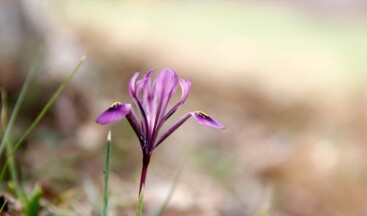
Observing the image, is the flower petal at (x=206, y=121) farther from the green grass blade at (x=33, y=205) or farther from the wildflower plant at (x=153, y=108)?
the green grass blade at (x=33, y=205)

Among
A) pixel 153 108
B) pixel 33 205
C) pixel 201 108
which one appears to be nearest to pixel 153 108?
pixel 153 108

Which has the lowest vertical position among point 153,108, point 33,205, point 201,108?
point 201,108

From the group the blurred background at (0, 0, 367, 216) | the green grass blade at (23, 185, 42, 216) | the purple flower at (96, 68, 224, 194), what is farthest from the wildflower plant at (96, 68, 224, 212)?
the blurred background at (0, 0, 367, 216)

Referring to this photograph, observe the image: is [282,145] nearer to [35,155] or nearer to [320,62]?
[35,155]

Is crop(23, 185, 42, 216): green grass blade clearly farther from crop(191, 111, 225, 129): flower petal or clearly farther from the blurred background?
crop(191, 111, 225, 129): flower petal

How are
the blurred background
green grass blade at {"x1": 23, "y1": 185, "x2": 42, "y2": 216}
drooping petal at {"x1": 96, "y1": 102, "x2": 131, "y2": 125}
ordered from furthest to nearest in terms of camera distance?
the blurred background < green grass blade at {"x1": 23, "y1": 185, "x2": 42, "y2": 216} < drooping petal at {"x1": 96, "y1": 102, "x2": 131, "y2": 125}

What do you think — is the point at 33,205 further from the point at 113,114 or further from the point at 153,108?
the point at 113,114

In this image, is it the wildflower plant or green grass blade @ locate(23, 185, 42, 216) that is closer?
the wildflower plant
